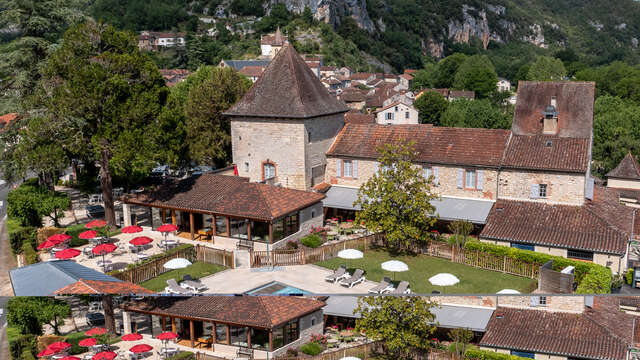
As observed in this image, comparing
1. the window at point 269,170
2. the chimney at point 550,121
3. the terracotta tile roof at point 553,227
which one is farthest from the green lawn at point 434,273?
the chimney at point 550,121

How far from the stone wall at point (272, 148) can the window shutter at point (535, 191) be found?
17875mm

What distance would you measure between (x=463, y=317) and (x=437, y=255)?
28.8ft

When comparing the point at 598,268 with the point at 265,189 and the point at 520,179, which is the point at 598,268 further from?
the point at 265,189

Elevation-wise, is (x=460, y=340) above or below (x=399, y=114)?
below

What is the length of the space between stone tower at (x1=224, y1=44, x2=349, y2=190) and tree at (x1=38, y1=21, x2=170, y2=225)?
7.80 m

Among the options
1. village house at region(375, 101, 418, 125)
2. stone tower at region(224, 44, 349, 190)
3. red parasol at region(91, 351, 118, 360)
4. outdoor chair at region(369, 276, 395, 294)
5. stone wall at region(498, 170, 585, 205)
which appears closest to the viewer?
red parasol at region(91, 351, 118, 360)

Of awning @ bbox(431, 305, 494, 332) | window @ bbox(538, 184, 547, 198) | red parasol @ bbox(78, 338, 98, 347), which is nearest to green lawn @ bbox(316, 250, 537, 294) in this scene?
awning @ bbox(431, 305, 494, 332)

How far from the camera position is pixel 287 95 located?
46.1 metres

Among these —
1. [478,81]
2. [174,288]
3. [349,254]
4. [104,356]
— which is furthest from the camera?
[478,81]

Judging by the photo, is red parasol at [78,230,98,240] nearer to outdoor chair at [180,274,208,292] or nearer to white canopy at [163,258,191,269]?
white canopy at [163,258,191,269]

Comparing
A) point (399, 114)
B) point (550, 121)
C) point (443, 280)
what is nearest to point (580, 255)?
point (443, 280)

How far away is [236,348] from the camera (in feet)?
97.8

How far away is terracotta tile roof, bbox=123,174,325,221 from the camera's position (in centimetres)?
3922

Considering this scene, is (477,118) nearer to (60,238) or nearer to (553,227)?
(553,227)
